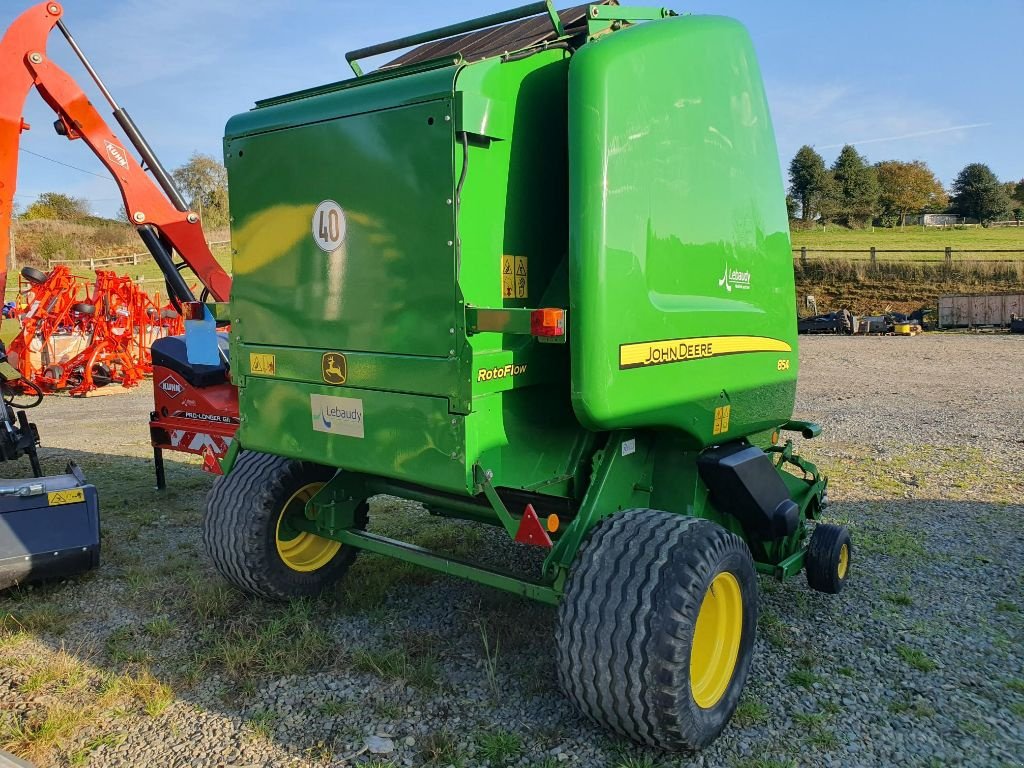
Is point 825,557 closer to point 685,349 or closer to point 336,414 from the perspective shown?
point 685,349

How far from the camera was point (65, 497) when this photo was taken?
413 cm

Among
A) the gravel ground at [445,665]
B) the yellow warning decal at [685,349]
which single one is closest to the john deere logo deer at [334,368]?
the yellow warning decal at [685,349]

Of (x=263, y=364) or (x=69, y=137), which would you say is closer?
(x=263, y=364)

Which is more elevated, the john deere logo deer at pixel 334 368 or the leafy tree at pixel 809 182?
the leafy tree at pixel 809 182

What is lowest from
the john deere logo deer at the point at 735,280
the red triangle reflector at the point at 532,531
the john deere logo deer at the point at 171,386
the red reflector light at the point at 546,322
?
the red triangle reflector at the point at 532,531

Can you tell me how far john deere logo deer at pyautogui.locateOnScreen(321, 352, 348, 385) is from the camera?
Answer: 9.79ft

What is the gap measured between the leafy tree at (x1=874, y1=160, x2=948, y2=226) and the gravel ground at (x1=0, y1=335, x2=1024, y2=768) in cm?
5577

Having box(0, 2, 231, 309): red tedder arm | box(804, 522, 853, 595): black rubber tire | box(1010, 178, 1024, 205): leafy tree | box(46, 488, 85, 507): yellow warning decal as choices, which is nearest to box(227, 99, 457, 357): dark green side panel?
box(46, 488, 85, 507): yellow warning decal

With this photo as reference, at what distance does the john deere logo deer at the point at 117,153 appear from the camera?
645cm

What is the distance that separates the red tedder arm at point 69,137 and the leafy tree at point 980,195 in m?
58.0

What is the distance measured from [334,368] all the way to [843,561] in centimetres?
283

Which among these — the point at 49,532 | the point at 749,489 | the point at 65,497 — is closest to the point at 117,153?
the point at 65,497

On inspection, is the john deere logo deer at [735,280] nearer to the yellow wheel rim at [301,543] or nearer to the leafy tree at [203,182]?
the yellow wheel rim at [301,543]

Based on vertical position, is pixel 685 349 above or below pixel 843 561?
above
